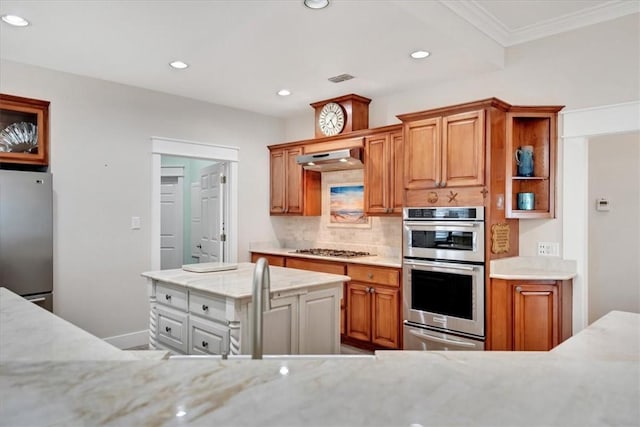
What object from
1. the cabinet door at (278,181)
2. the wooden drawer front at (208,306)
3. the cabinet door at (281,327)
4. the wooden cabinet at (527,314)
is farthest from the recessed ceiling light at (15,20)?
the wooden cabinet at (527,314)

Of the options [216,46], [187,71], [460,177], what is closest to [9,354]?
[216,46]

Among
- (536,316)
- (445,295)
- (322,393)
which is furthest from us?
(445,295)

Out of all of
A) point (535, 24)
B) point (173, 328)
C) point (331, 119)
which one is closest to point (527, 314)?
point (535, 24)

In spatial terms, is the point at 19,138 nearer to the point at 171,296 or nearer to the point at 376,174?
the point at 171,296

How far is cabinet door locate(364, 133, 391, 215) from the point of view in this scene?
4.29 m

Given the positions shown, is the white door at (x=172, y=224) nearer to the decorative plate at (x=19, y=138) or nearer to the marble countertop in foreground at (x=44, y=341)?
the decorative plate at (x=19, y=138)

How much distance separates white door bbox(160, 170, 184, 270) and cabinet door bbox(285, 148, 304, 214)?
2145 mm

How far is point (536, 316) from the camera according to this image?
3.20m

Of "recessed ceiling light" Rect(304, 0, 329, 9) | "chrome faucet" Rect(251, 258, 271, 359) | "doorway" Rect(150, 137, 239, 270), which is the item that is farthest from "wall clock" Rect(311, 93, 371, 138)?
"chrome faucet" Rect(251, 258, 271, 359)

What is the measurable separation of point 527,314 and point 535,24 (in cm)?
236

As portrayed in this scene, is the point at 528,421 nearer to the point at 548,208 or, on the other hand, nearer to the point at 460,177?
the point at 460,177

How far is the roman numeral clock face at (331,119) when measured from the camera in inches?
188

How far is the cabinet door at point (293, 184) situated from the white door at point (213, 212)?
0.81m

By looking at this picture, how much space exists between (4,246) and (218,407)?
3.70 meters
